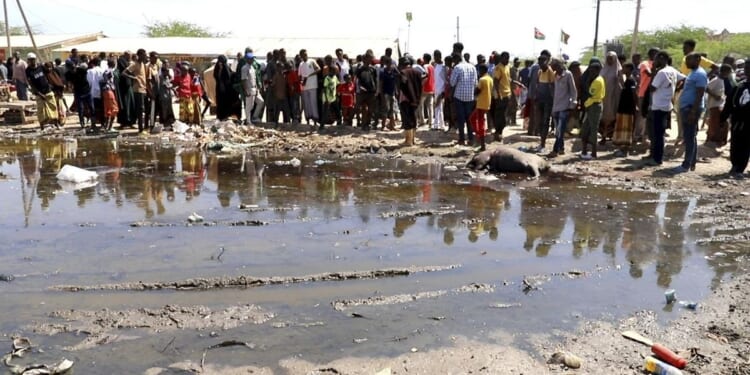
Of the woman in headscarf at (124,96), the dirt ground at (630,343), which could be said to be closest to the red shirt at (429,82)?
the dirt ground at (630,343)

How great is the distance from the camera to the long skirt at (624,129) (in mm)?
10977

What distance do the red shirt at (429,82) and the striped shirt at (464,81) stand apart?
230cm

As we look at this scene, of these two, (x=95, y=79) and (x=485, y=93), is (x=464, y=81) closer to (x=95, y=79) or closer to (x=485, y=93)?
(x=485, y=93)

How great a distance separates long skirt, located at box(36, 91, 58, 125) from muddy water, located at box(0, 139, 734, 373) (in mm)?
5463

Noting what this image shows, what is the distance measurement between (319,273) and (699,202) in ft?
17.9

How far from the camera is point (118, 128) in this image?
49.0 ft

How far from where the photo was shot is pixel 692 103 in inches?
374

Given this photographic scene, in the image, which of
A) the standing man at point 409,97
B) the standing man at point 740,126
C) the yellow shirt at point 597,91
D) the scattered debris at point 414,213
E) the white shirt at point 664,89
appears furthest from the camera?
the standing man at point 409,97

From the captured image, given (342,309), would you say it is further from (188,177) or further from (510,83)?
(510,83)

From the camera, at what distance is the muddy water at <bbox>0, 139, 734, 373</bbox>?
157 inches

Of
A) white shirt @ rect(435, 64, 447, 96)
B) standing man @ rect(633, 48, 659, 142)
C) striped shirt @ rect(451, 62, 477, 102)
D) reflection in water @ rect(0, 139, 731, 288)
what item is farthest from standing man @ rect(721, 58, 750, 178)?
white shirt @ rect(435, 64, 447, 96)

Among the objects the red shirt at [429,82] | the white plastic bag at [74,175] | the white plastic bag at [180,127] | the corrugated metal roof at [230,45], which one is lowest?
the white plastic bag at [74,175]

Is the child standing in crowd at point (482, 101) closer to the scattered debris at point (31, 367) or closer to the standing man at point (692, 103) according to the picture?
the standing man at point (692, 103)

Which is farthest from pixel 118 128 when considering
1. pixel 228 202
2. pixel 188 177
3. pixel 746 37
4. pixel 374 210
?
pixel 746 37
